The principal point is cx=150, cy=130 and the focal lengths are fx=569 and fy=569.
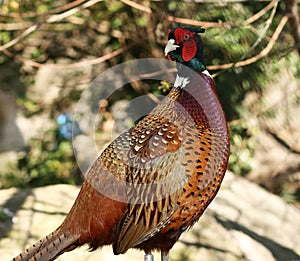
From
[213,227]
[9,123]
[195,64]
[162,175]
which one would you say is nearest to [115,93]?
[9,123]

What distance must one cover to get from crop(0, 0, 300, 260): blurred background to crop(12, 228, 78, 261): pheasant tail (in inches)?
95.5

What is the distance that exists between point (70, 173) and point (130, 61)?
1.23 m

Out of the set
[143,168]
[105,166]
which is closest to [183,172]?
[143,168]

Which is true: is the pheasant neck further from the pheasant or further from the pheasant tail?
the pheasant tail

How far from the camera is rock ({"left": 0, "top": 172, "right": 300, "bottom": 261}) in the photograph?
3654 mm

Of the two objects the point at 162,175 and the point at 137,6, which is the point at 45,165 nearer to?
the point at 137,6

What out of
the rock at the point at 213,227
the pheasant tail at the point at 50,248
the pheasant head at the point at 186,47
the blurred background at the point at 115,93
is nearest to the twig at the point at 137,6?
the blurred background at the point at 115,93

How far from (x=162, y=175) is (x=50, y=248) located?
2.06 feet

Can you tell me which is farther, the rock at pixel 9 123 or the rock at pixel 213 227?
the rock at pixel 9 123

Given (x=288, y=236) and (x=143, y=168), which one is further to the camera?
(x=288, y=236)

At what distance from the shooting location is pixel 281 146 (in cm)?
552

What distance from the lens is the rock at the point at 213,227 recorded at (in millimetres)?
3654

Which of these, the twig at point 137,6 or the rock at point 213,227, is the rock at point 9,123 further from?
the twig at point 137,6

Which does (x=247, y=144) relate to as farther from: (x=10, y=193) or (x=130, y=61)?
(x=10, y=193)
